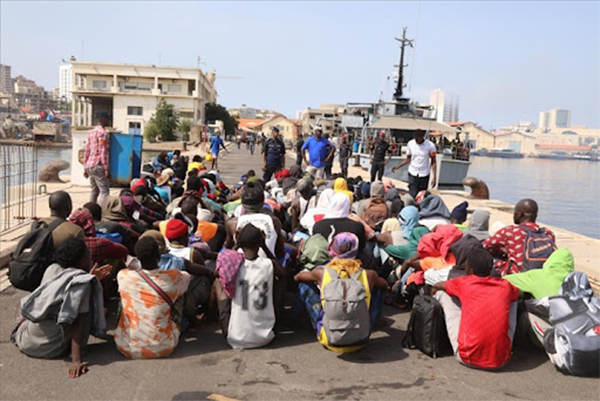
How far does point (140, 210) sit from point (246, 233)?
296cm

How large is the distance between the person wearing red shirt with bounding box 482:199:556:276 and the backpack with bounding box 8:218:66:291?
13.5 ft

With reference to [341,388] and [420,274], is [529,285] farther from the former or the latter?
[341,388]

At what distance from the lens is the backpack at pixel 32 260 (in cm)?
482

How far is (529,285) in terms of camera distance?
16.4 ft

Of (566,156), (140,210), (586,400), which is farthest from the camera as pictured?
(566,156)

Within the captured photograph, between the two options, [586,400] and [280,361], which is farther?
[280,361]

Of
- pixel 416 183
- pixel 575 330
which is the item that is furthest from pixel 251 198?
pixel 416 183

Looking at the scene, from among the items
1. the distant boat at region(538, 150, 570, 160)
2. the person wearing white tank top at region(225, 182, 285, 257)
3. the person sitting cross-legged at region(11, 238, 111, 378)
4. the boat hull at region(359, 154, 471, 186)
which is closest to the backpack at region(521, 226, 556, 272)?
the person wearing white tank top at region(225, 182, 285, 257)

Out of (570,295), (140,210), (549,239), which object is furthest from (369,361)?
(140,210)

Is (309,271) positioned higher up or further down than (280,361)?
higher up

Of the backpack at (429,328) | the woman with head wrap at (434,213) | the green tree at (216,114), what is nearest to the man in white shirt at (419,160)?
the woman with head wrap at (434,213)

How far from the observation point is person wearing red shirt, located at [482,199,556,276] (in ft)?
18.2

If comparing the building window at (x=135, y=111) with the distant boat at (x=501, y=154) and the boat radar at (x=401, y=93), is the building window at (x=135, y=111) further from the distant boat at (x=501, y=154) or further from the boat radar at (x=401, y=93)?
the distant boat at (x=501, y=154)

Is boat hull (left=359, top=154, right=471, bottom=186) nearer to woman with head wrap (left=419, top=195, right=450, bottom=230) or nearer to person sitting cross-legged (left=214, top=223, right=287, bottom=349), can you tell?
woman with head wrap (left=419, top=195, right=450, bottom=230)
